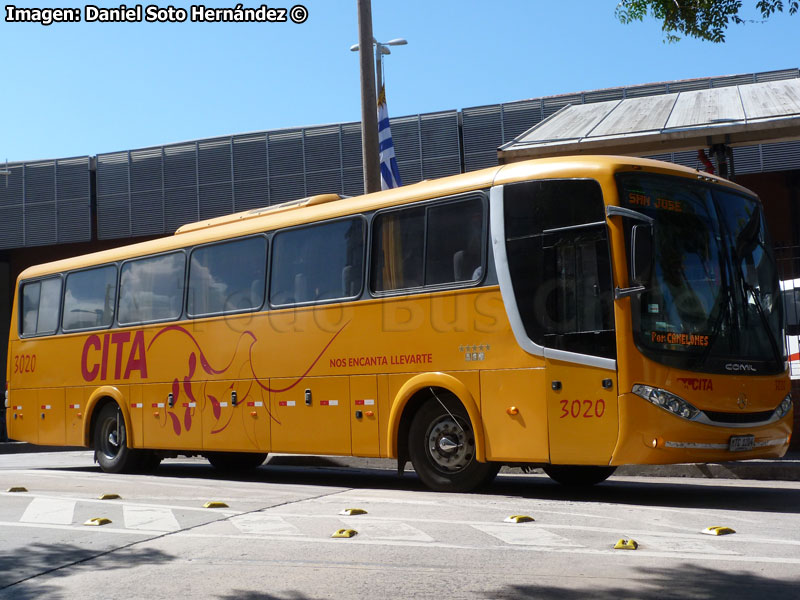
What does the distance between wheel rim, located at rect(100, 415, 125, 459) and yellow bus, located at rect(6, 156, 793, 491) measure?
4.06ft

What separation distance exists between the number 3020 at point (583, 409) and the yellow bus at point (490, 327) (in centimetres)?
1

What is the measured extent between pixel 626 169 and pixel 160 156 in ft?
87.4

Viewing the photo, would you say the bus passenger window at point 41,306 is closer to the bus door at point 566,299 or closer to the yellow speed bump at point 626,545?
the bus door at point 566,299

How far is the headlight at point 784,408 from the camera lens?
10430 millimetres

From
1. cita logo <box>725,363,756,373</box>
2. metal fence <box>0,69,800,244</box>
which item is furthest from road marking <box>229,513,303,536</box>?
metal fence <box>0,69,800,244</box>

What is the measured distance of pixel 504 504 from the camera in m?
10.1

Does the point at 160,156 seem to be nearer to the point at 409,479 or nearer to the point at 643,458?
the point at 409,479

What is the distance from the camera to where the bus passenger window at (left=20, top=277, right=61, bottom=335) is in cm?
1767

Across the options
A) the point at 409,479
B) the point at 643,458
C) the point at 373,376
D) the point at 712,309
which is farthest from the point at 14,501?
the point at 712,309

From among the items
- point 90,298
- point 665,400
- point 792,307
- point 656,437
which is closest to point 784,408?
point 665,400

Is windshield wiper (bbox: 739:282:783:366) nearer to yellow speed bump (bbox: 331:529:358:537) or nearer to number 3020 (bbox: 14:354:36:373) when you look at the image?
yellow speed bump (bbox: 331:529:358:537)

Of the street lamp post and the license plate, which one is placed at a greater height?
the street lamp post

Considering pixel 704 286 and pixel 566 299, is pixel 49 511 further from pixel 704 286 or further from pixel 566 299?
pixel 704 286

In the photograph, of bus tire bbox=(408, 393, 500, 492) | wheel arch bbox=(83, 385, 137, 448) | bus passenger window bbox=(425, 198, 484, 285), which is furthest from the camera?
wheel arch bbox=(83, 385, 137, 448)
